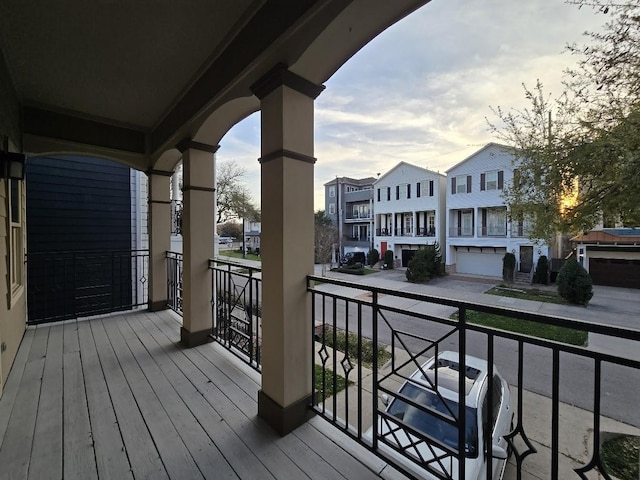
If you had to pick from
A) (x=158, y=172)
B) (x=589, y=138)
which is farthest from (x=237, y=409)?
(x=589, y=138)

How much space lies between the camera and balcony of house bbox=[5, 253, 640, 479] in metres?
1.08

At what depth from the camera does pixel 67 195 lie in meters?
4.73

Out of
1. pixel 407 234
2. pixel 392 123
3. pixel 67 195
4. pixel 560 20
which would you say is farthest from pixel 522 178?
pixel 407 234

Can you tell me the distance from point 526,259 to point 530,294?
3693 mm

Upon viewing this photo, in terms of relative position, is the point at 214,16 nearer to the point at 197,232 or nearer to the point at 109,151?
the point at 197,232

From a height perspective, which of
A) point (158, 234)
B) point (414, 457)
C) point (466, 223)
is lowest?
point (414, 457)

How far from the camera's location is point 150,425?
1.71 m

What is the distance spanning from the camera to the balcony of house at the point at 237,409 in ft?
3.56

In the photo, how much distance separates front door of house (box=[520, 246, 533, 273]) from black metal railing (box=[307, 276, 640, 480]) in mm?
7091

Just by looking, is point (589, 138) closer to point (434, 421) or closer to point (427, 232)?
point (434, 421)

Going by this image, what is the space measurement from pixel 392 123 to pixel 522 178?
3.92m

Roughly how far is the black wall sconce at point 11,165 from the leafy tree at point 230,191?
460 inches

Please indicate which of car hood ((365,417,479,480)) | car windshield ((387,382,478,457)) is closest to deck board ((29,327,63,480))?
car hood ((365,417,479,480))

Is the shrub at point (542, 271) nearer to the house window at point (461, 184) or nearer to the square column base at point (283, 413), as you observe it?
the house window at point (461, 184)
